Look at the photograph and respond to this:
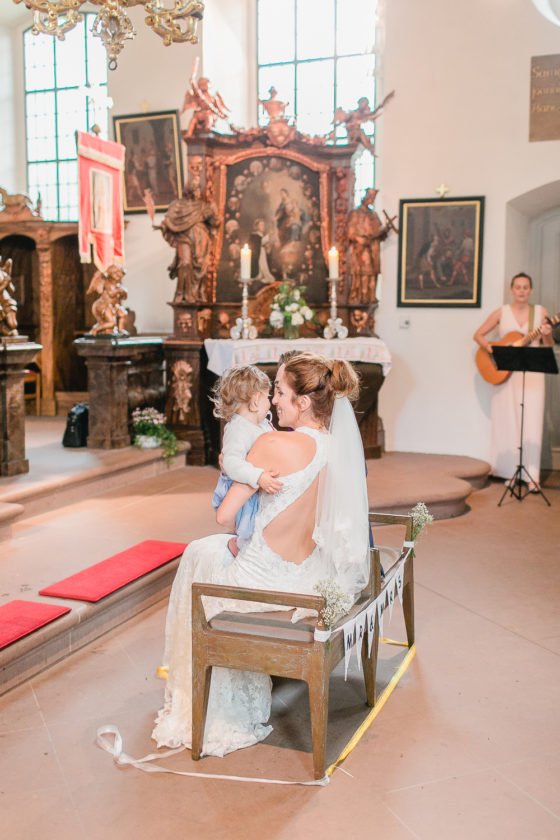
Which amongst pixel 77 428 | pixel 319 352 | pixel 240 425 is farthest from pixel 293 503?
pixel 77 428

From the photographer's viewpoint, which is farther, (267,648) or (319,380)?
(319,380)

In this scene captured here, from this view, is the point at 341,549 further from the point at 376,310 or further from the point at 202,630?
the point at 376,310

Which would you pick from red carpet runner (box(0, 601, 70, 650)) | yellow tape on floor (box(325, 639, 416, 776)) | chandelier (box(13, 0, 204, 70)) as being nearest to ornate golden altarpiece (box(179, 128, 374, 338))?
chandelier (box(13, 0, 204, 70))

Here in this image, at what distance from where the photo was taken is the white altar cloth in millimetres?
8969

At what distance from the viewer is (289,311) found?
9227 mm

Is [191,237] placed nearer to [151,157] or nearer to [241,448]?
[151,157]

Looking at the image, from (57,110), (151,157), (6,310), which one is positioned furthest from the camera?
(57,110)

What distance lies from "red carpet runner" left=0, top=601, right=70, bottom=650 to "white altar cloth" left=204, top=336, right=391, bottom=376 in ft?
14.7

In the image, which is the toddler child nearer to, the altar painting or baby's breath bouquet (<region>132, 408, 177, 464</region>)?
baby's breath bouquet (<region>132, 408, 177, 464</region>)

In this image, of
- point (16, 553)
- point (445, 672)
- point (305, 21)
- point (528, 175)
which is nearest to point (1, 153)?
point (305, 21)

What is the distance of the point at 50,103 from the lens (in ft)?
42.4

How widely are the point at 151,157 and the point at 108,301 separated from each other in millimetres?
3147

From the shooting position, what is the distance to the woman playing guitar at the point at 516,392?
8.81 metres

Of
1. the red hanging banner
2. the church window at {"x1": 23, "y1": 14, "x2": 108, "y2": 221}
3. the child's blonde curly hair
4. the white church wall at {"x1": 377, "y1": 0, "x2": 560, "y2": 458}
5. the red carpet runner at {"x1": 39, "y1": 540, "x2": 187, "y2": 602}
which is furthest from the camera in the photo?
the church window at {"x1": 23, "y1": 14, "x2": 108, "y2": 221}
